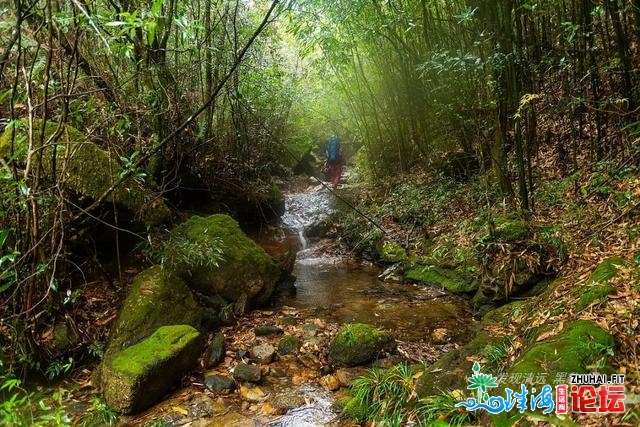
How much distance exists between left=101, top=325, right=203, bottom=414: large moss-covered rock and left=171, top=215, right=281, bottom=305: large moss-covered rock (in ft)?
4.18

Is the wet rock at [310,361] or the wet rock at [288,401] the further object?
the wet rock at [310,361]

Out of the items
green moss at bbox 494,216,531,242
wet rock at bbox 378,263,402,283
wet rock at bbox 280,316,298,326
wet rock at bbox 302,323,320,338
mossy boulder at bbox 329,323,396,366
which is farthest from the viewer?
Answer: wet rock at bbox 378,263,402,283

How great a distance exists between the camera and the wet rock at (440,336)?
4.38 meters

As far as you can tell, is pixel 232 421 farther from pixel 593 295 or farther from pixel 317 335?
pixel 593 295

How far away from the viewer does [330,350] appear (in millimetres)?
4129

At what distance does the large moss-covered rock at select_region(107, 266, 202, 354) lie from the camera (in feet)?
12.9

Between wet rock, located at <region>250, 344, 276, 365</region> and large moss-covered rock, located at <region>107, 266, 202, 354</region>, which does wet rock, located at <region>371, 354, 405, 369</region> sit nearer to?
wet rock, located at <region>250, 344, 276, 365</region>

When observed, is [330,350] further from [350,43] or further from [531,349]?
[350,43]

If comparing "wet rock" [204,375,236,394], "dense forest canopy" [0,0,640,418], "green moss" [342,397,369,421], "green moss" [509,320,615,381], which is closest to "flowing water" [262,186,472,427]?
"green moss" [342,397,369,421]

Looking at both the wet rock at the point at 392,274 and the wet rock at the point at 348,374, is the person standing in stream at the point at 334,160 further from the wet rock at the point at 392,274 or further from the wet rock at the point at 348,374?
the wet rock at the point at 348,374

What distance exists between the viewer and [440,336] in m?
4.48

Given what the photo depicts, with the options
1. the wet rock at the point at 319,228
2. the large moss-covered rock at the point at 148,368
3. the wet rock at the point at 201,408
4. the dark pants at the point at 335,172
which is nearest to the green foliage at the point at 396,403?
the wet rock at the point at 201,408

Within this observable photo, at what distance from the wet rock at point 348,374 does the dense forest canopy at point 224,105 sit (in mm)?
2444

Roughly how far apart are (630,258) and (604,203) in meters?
1.90
